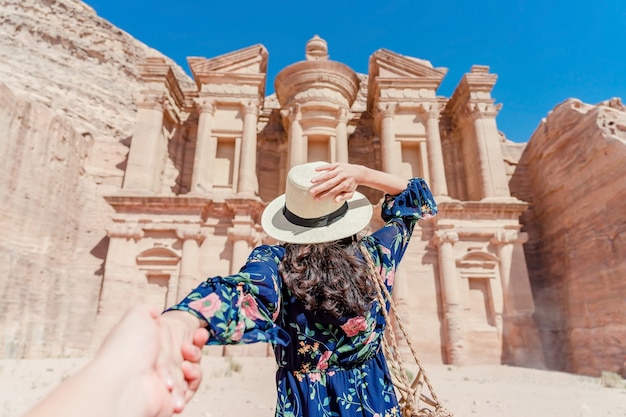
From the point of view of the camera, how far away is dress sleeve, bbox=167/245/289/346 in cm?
114

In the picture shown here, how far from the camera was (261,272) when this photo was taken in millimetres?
1458

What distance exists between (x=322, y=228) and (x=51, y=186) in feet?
50.0

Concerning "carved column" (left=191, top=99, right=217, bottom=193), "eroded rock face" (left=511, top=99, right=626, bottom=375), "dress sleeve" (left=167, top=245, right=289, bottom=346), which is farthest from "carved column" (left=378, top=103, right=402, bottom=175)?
"dress sleeve" (left=167, top=245, right=289, bottom=346)

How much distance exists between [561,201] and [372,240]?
14.0m

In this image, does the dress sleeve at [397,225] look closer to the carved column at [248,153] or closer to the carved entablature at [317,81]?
the carved column at [248,153]

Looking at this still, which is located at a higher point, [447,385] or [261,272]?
[261,272]

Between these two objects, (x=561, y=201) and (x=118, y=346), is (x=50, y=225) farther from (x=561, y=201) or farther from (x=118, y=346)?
(x=561, y=201)

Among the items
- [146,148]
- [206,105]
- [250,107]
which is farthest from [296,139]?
[146,148]

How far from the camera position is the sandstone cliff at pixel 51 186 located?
1195 cm

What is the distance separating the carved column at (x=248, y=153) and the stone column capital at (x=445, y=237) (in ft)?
22.2

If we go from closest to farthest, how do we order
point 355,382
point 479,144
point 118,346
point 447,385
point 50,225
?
point 118,346, point 355,382, point 447,385, point 50,225, point 479,144

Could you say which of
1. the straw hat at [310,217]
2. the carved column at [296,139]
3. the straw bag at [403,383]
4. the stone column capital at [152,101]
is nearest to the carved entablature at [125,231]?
the stone column capital at [152,101]

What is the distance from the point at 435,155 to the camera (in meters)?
15.0

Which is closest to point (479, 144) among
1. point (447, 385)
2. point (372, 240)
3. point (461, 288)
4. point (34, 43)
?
point (461, 288)
